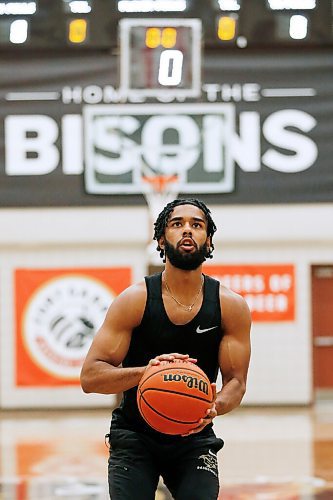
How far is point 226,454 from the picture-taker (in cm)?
969

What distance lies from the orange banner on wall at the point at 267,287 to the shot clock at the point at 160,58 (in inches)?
122

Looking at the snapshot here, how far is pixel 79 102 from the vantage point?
13.6 metres

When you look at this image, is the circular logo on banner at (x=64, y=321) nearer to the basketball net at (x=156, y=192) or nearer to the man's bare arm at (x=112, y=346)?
the basketball net at (x=156, y=192)

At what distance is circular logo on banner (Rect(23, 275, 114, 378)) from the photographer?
13656 millimetres

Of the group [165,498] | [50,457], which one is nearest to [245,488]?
[165,498]

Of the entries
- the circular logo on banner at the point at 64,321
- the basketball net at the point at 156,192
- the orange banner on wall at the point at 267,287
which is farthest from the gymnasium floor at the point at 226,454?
the basketball net at the point at 156,192

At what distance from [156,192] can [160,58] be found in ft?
7.14

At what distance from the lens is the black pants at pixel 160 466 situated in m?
3.96

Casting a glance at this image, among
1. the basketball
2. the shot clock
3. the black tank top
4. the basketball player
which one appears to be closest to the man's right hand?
the basketball

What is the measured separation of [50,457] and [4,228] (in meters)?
4.92

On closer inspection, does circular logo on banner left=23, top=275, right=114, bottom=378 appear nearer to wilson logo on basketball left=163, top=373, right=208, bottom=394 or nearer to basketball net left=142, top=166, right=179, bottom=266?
basketball net left=142, top=166, right=179, bottom=266

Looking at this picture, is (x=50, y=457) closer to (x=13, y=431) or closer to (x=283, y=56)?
(x=13, y=431)

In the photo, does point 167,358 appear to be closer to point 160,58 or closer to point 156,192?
point 160,58

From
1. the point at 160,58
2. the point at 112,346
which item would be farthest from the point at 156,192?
the point at 112,346
